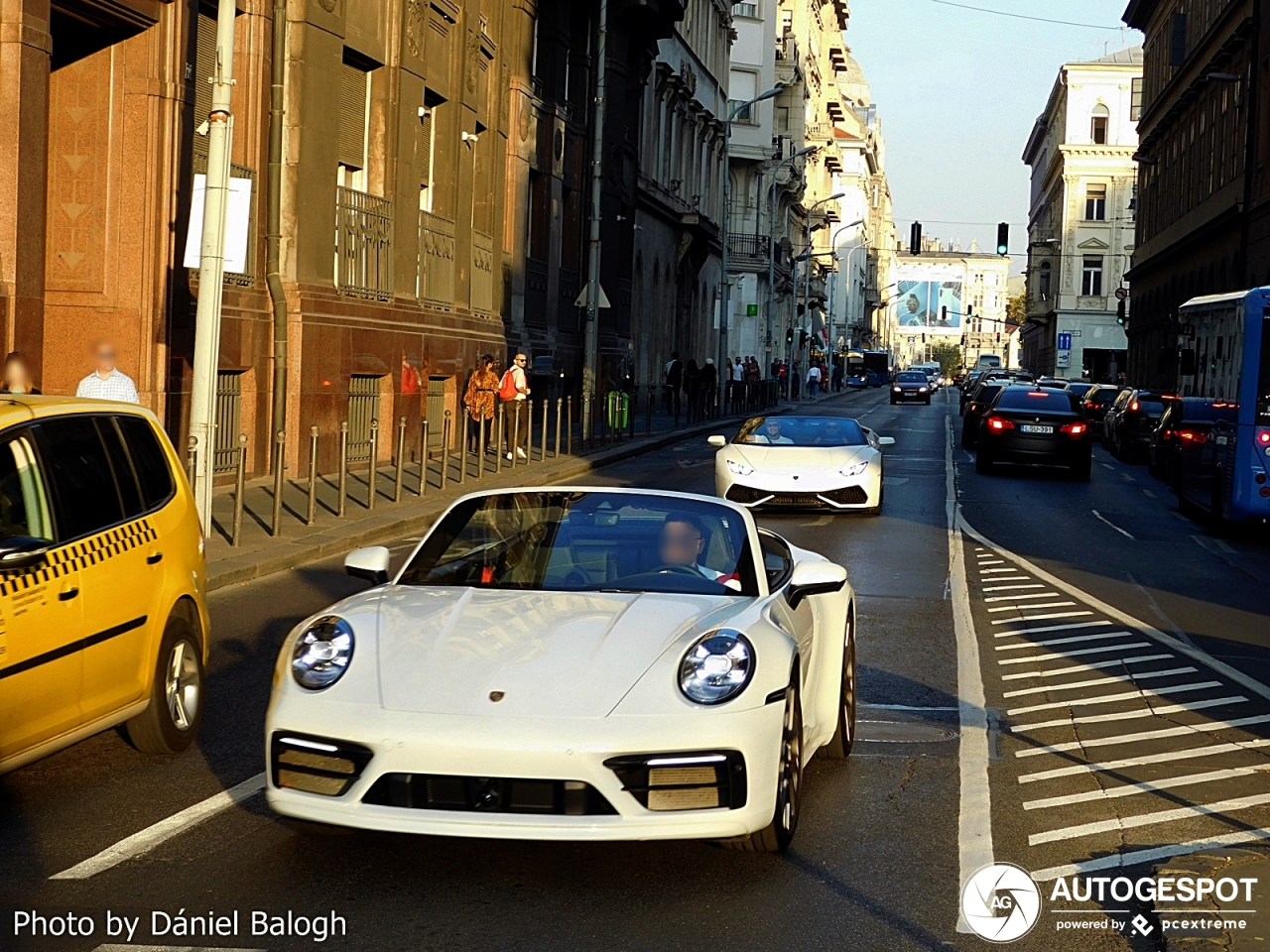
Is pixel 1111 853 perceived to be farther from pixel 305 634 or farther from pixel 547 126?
pixel 547 126

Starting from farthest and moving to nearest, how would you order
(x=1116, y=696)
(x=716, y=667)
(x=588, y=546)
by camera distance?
1. (x=1116, y=696)
2. (x=588, y=546)
3. (x=716, y=667)

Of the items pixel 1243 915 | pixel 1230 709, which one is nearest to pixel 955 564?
pixel 1230 709

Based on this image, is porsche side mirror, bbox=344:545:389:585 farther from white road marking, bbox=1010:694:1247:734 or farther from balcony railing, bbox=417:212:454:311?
balcony railing, bbox=417:212:454:311

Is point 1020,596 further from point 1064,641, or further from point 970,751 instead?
point 970,751

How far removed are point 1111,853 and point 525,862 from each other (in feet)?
6.92

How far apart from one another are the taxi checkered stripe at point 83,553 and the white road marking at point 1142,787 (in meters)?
3.85

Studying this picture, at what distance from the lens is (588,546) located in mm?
6832

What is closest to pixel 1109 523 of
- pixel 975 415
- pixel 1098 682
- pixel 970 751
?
pixel 1098 682

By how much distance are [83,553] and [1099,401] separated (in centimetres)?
4323

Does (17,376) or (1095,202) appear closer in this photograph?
(17,376)

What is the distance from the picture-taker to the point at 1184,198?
63.1 meters

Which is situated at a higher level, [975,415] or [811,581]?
[811,581]

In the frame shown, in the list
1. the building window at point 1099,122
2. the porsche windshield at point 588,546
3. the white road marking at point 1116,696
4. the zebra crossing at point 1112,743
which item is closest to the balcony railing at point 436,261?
the zebra crossing at point 1112,743

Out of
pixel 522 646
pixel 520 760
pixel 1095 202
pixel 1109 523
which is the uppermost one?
pixel 1095 202
